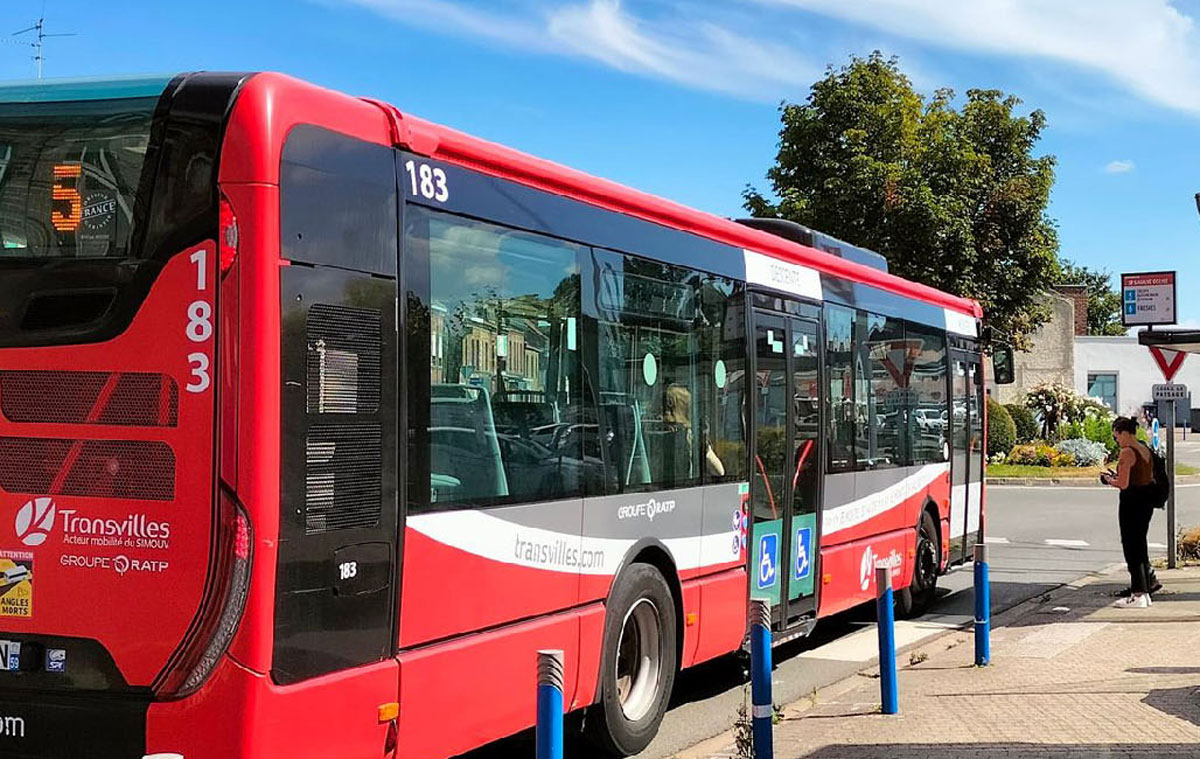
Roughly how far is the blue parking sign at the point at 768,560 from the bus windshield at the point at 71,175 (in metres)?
5.61

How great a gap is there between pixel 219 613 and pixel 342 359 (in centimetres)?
110

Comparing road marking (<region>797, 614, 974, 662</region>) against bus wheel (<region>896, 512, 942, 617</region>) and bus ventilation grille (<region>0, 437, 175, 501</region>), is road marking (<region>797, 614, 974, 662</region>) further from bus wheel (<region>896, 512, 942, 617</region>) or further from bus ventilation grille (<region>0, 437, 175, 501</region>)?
bus ventilation grille (<region>0, 437, 175, 501</region>)

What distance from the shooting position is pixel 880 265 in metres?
13.2

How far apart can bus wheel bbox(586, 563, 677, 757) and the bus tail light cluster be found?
291cm

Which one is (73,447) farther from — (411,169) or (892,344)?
(892,344)

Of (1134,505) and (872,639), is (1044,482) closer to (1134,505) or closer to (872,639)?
(1134,505)

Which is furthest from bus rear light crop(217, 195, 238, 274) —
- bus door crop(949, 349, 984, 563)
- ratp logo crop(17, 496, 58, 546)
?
bus door crop(949, 349, 984, 563)

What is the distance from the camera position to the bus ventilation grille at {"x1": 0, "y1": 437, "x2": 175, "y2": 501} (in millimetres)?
4844

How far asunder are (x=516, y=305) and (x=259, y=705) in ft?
8.22

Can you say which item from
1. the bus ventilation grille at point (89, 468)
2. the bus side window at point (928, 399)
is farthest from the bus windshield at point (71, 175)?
the bus side window at point (928, 399)

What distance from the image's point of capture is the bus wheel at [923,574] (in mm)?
13406

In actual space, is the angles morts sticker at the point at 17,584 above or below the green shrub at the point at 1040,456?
above

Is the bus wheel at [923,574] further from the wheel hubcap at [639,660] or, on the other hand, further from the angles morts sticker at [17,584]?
the angles morts sticker at [17,584]

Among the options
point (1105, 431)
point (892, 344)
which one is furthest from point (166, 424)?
point (1105, 431)
